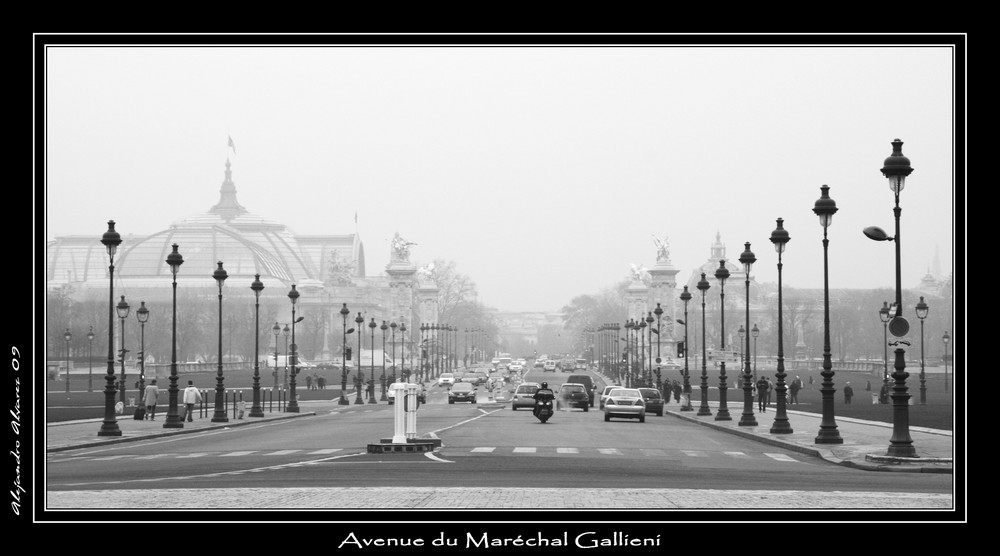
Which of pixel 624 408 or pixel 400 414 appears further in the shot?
pixel 624 408

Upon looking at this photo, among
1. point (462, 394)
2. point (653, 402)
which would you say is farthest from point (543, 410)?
point (462, 394)

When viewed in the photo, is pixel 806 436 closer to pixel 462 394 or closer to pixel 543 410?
pixel 543 410

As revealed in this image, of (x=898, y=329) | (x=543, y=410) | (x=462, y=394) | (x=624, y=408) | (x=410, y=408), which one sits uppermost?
(x=898, y=329)

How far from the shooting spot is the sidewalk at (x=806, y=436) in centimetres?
2698

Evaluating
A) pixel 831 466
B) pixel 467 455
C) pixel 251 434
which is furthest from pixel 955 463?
pixel 251 434

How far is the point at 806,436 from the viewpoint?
39.5 meters

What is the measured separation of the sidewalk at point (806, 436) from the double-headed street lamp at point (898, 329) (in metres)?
0.42

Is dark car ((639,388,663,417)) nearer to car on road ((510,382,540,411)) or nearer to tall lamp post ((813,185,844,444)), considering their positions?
car on road ((510,382,540,411))

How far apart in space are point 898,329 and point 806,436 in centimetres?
1305

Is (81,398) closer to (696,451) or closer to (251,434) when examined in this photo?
(251,434)

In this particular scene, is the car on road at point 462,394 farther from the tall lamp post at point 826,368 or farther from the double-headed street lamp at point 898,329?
the double-headed street lamp at point 898,329

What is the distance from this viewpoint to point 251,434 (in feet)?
143

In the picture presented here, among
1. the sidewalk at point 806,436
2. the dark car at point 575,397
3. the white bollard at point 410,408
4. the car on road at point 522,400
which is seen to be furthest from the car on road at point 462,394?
the white bollard at point 410,408
